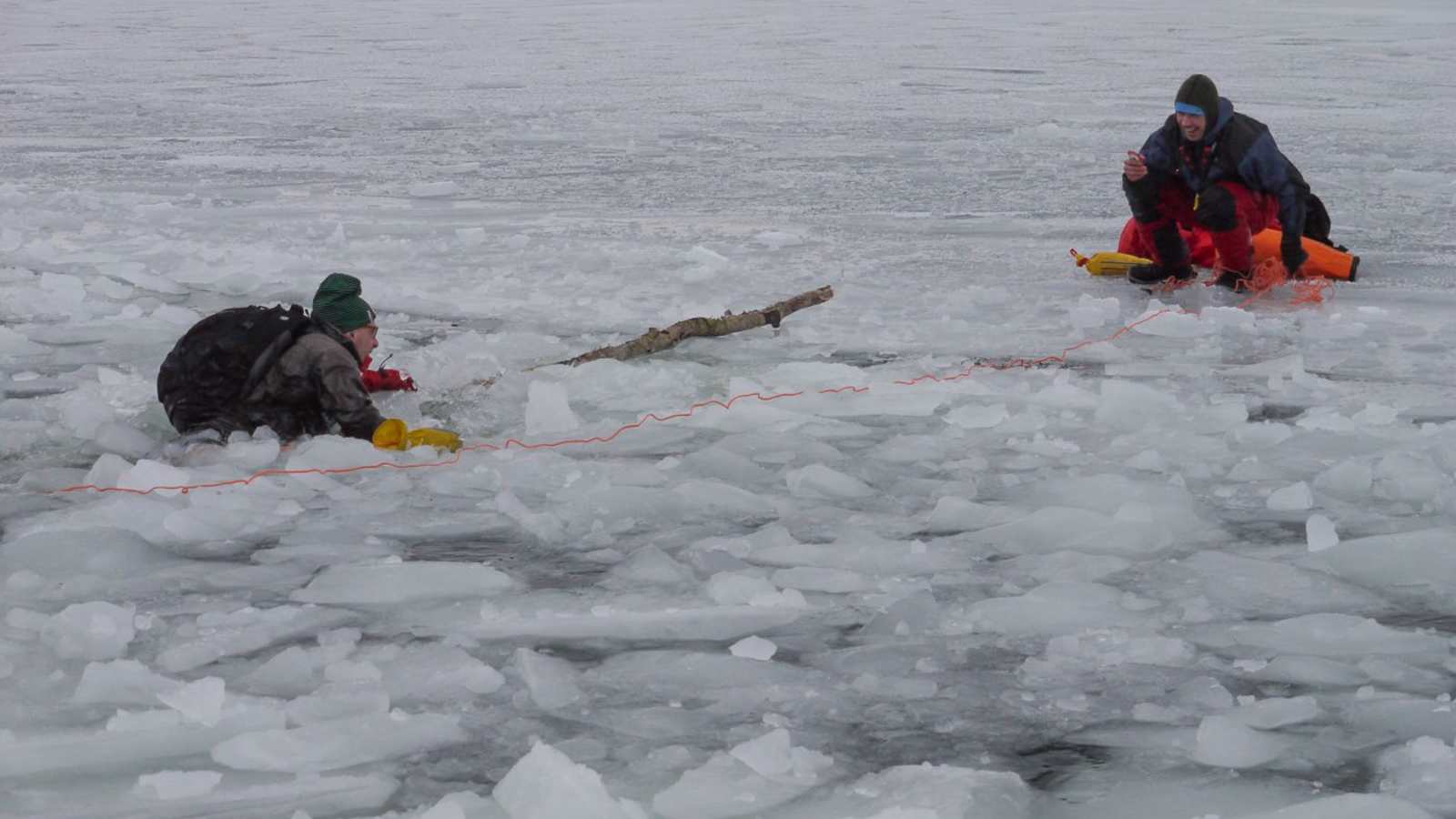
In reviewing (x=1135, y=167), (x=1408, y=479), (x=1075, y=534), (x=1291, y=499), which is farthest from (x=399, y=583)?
(x=1135, y=167)

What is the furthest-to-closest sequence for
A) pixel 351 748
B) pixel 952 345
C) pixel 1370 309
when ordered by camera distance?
1. pixel 1370 309
2. pixel 952 345
3. pixel 351 748

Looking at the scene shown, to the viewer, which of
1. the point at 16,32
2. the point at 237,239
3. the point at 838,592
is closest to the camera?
the point at 838,592

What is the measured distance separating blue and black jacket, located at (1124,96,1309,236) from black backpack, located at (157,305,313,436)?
12.3 ft

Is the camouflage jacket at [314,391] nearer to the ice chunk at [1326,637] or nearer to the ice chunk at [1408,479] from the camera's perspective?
→ the ice chunk at [1326,637]

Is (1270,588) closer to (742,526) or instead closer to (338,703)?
(742,526)

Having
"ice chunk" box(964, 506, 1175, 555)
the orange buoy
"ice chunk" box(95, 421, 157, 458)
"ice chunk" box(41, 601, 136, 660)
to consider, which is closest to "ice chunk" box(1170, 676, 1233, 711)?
"ice chunk" box(964, 506, 1175, 555)

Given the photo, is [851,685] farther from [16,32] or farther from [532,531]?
[16,32]

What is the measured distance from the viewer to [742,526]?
376cm

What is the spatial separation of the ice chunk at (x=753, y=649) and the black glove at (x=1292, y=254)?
4.00m

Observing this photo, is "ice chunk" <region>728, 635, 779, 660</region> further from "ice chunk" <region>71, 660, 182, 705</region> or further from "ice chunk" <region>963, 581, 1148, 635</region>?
"ice chunk" <region>71, 660, 182, 705</region>

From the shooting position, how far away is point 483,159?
33.8ft

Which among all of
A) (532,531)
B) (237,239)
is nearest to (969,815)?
(532,531)

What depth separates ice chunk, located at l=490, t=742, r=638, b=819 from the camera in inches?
94.8

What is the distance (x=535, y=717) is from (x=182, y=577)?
1091 millimetres
